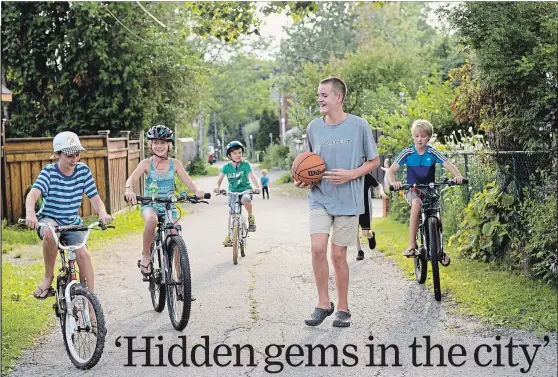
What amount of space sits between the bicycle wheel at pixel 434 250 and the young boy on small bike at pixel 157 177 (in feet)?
7.79

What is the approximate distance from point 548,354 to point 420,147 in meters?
3.17

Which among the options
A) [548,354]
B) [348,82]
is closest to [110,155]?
[548,354]

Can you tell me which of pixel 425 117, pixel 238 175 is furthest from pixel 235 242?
pixel 425 117

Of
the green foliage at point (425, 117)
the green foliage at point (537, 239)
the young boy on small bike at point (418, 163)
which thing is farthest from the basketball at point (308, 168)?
the green foliage at point (425, 117)

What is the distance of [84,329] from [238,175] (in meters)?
5.82

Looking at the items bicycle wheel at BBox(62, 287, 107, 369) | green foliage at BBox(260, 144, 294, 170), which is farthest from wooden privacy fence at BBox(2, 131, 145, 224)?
green foliage at BBox(260, 144, 294, 170)

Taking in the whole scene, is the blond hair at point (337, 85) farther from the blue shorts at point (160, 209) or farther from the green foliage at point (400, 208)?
the green foliage at point (400, 208)

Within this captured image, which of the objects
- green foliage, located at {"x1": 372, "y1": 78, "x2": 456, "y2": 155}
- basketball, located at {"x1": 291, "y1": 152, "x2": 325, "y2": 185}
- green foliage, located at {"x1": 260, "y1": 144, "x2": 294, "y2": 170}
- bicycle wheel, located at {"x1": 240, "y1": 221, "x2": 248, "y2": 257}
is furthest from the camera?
green foliage, located at {"x1": 260, "y1": 144, "x2": 294, "y2": 170}

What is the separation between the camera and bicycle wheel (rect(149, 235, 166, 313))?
7547 millimetres

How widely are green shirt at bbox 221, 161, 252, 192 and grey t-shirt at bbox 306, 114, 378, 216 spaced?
4.60 m

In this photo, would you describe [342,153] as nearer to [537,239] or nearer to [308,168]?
[308,168]

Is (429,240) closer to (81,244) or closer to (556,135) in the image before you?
(556,135)

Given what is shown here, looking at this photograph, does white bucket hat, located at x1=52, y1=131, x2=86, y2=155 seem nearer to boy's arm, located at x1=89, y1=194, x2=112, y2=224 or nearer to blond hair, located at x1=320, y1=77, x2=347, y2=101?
boy's arm, located at x1=89, y1=194, x2=112, y2=224

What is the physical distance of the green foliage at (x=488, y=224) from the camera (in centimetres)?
919
